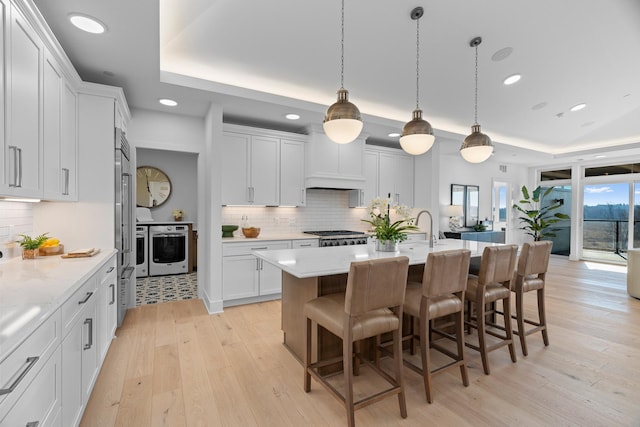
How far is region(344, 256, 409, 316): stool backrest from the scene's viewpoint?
71.2 inches

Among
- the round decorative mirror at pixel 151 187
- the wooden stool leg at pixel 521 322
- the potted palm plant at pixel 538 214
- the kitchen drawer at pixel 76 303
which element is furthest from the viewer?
the potted palm plant at pixel 538 214

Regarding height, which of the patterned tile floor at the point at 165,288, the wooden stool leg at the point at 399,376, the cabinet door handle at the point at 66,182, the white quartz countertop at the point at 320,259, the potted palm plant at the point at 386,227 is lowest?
the patterned tile floor at the point at 165,288

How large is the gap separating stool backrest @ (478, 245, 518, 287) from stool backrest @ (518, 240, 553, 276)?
0.81 ft

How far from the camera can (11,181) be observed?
1.69 metres

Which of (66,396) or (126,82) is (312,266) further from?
(126,82)

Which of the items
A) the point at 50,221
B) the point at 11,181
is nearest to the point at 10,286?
the point at 11,181

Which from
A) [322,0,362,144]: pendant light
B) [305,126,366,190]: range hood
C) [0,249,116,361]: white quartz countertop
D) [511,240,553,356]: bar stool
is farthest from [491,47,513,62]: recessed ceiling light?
[0,249,116,361]: white quartz countertop

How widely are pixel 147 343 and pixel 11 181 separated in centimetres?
196

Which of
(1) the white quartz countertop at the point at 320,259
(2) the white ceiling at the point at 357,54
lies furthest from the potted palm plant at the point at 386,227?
Result: (2) the white ceiling at the point at 357,54

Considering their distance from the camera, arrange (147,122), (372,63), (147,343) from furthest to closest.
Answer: (147,122), (372,63), (147,343)

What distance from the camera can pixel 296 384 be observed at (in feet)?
7.78

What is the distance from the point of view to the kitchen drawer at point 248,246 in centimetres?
404

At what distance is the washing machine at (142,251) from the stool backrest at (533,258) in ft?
19.4

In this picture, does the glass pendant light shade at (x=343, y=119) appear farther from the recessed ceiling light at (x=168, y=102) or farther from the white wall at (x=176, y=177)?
the white wall at (x=176, y=177)
